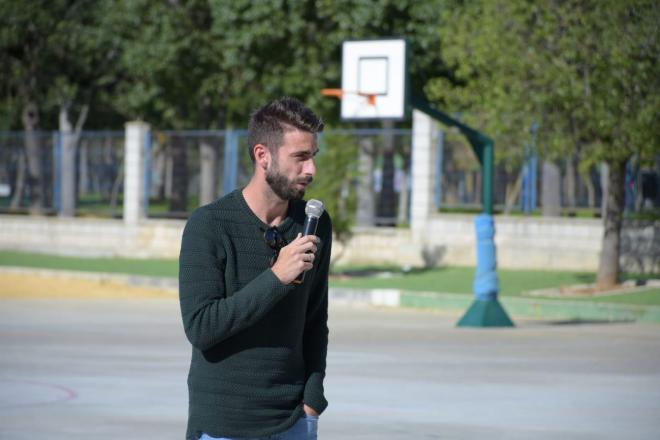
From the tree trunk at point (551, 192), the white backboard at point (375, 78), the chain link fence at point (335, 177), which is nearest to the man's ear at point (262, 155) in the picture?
the white backboard at point (375, 78)

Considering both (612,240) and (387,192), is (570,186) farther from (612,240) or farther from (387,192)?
(387,192)

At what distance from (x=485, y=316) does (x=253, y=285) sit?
1396 cm

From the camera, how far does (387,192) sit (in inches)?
1152

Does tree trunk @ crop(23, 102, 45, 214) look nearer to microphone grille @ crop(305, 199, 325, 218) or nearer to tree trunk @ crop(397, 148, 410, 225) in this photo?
tree trunk @ crop(397, 148, 410, 225)

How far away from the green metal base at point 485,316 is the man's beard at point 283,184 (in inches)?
544

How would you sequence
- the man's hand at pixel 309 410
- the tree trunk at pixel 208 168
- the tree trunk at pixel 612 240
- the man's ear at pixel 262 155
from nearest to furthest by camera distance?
the man's ear at pixel 262 155 → the man's hand at pixel 309 410 → the tree trunk at pixel 612 240 → the tree trunk at pixel 208 168

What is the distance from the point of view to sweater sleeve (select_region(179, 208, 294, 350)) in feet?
13.9

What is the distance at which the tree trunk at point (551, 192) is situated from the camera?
26.3 m

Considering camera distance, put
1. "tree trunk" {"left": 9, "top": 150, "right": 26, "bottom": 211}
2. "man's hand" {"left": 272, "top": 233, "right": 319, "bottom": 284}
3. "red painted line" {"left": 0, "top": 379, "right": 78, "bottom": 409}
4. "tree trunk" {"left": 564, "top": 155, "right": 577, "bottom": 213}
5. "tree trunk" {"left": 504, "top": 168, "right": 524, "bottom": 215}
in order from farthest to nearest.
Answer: "tree trunk" {"left": 9, "top": 150, "right": 26, "bottom": 211}, "tree trunk" {"left": 504, "top": 168, "right": 524, "bottom": 215}, "tree trunk" {"left": 564, "top": 155, "right": 577, "bottom": 213}, "red painted line" {"left": 0, "top": 379, "right": 78, "bottom": 409}, "man's hand" {"left": 272, "top": 233, "right": 319, "bottom": 284}

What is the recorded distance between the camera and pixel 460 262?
27.2 m

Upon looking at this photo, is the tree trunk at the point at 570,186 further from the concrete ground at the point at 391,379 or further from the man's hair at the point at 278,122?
the man's hair at the point at 278,122

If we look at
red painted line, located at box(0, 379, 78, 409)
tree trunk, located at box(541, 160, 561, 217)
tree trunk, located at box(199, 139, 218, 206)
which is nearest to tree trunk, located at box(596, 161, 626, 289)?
tree trunk, located at box(541, 160, 561, 217)

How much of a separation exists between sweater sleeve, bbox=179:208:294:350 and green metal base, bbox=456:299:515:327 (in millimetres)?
13855

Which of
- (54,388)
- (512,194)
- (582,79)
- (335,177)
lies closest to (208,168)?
(335,177)
